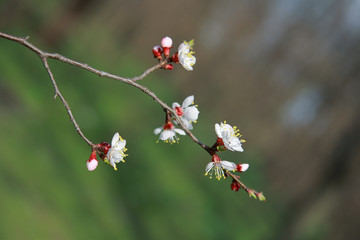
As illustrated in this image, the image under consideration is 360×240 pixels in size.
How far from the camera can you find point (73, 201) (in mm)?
4410

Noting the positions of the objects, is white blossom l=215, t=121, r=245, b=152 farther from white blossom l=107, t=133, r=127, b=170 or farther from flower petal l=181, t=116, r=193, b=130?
white blossom l=107, t=133, r=127, b=170

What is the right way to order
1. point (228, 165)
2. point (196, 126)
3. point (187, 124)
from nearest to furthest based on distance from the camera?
point (228, 165), point (187, 124), point (196, 126)

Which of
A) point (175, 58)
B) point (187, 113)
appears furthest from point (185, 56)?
point (187, 113)

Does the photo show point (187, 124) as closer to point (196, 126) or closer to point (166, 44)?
point (166, 44)

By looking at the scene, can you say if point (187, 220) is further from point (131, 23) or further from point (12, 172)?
point (131, 23)

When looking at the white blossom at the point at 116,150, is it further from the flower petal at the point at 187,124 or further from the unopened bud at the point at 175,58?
the unopened bud at the point at 175,58

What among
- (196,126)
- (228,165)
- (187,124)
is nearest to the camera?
(228,165)

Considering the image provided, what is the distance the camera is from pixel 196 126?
874 centimetres

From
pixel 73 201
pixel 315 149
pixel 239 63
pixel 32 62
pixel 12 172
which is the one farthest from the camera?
pixel 239 63

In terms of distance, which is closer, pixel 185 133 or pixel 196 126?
pixel 185 133

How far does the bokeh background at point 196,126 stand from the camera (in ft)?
15.1

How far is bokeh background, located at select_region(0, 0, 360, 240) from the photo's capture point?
4.60m

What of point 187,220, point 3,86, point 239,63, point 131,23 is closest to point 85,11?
point 131,23

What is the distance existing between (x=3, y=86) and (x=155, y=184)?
2.39 metres
